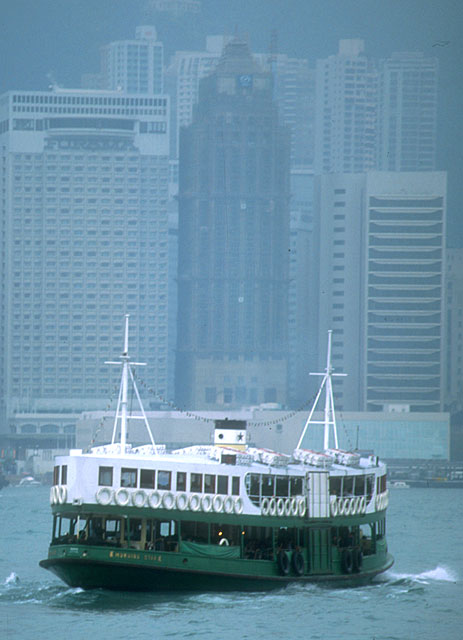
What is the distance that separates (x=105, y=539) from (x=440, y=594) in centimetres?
1264

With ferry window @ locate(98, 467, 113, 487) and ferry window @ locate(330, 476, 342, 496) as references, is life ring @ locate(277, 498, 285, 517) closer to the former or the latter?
ferry window @ locate(330, 476, 342, 496)

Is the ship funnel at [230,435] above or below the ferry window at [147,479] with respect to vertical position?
above

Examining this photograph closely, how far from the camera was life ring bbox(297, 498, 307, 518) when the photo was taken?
48.0 m

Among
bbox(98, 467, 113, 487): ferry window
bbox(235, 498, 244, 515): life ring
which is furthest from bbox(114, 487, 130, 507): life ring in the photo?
bbox(235, 498, 244, 515): life ring

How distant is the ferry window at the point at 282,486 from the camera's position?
1885 inches

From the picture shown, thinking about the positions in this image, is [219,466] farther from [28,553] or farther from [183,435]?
[183,435]

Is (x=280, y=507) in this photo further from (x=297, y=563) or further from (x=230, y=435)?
(x=230, y=435)

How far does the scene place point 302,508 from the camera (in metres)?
48.1

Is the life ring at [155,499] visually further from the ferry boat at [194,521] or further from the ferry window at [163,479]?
the ferry window at [163,479]

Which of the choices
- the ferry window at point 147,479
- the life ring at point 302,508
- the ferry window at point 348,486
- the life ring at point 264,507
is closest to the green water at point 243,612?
the life ring at point 302,508

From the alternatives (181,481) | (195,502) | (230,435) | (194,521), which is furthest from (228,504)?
(230,435)

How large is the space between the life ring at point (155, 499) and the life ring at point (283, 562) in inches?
165

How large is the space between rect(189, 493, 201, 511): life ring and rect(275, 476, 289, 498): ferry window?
2.95 meters

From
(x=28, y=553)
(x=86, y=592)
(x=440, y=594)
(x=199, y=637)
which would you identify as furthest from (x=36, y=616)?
(x=28, y=553)
